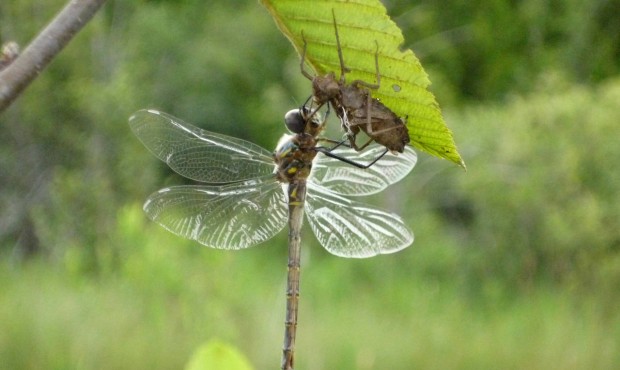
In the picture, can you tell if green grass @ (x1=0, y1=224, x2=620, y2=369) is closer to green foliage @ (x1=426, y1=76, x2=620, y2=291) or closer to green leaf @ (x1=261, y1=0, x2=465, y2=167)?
green foliage @ (x1=426, y1=76, x2=620, y2=291)

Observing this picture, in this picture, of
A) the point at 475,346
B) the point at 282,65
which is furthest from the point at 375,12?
the point at 282,65

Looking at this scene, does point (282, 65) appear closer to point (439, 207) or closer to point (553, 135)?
point (439, 207)

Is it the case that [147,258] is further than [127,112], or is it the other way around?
[127,112]

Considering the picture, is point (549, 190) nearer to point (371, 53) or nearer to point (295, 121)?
point (295, 121)

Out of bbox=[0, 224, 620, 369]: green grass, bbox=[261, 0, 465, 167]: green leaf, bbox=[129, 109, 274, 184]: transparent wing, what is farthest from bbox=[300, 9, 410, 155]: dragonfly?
bbox=[0, 224, 620, 369]: green grass

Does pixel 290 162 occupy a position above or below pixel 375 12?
above

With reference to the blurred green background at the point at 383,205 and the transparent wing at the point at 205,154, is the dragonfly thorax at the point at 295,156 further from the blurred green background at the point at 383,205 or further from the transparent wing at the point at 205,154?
the blurred green background at the point at 383,205


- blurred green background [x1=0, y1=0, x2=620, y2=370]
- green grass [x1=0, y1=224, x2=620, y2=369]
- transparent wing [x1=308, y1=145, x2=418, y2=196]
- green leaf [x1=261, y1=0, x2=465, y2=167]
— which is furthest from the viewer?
blurred green background [x1=0, y1=0, x2=620, y2=370]
